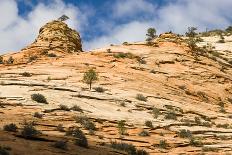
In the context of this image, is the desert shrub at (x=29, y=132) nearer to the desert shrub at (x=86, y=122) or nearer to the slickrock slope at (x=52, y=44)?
the desert shrub at (x=86, y=122)

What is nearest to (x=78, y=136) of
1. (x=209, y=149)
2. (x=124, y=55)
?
(x=209, y=149)

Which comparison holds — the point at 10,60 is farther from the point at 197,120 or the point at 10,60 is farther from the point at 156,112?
the point at 197,120

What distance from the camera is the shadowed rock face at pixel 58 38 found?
59406 millimetres

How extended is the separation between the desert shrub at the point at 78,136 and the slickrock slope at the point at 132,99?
0.34 meters

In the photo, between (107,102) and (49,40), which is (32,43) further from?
(107,102)

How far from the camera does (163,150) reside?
2833 cm

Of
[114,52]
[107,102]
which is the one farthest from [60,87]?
[114,52]

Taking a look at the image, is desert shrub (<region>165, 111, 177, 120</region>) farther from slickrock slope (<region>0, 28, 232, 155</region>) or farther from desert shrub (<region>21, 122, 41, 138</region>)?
desert shrub (<region>21, 122, 41, 138</region>)

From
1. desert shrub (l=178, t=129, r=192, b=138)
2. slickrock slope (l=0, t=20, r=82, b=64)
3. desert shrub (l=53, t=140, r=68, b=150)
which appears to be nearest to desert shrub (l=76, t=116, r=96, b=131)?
desert shrub (l=53, t=140, r=68, b=150)

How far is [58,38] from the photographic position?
61.1 m

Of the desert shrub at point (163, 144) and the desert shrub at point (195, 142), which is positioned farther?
the desert shrub at point (195, 142)

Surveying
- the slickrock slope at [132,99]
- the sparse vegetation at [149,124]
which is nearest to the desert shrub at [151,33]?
the slickrock slope at [132,99]

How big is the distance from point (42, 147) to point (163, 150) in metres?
8.03

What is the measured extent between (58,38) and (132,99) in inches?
982
